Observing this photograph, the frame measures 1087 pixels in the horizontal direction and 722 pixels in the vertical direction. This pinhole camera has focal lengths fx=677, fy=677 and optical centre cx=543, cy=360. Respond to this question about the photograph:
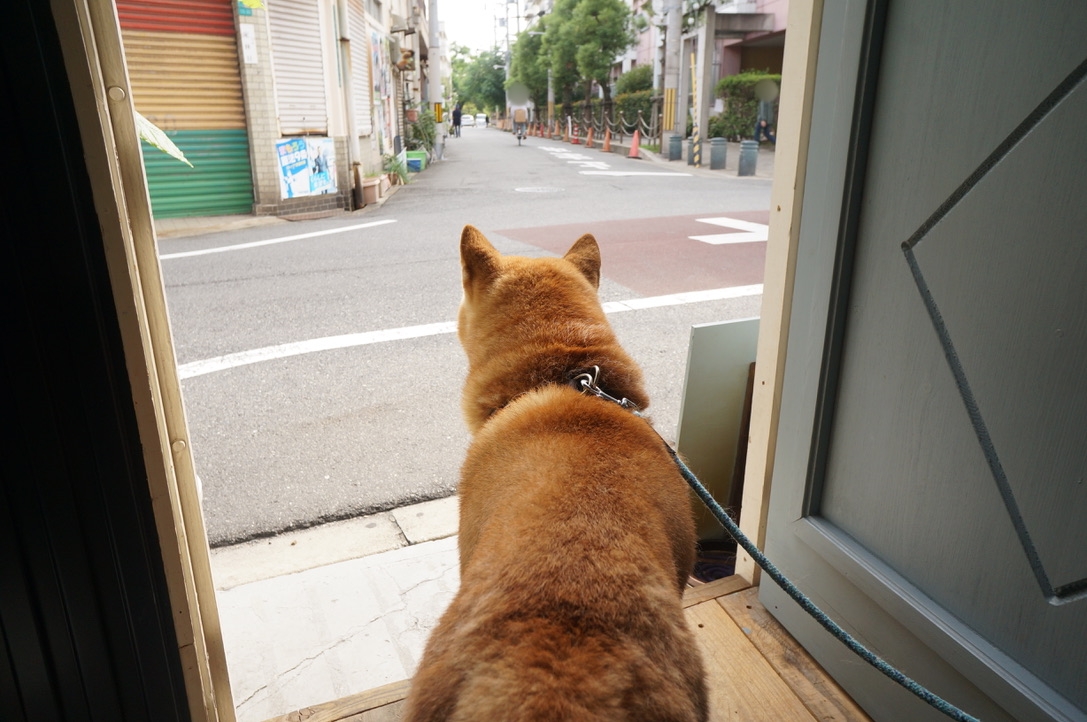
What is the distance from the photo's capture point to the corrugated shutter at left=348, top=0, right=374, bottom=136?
15.8m

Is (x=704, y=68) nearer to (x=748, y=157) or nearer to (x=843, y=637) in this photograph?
(x=748, y=157)

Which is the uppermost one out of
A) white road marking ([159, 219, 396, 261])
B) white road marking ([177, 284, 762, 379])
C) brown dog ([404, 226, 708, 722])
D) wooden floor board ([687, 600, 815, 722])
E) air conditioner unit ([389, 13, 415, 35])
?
air conditioner unit ([389, 13, 415, 35])

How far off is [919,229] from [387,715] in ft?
7.03

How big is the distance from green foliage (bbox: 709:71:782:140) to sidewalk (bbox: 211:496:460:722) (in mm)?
28159

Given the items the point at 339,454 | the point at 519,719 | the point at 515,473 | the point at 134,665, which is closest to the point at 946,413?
the point at 515,473

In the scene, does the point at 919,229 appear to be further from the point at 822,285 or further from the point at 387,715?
the point at 387,715

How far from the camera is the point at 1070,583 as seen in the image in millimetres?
1474

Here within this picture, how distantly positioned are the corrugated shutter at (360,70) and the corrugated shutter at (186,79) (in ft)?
10.2

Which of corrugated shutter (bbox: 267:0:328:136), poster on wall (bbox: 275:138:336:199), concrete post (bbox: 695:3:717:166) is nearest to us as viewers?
corrugated shutter (bbox: 267:0:328:136)

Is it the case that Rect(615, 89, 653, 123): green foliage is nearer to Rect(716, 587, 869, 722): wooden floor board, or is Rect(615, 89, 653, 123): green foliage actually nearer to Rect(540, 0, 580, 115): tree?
Rect(540, 0, 580, 115): tree

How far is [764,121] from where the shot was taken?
1046 inches

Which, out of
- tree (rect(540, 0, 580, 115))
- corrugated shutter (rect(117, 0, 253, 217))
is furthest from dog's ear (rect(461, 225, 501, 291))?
tree (rect(540, 0, 580, 115))

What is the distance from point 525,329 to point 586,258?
55 centimetres

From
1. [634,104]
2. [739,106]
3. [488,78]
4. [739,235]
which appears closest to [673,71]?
[739,106]
